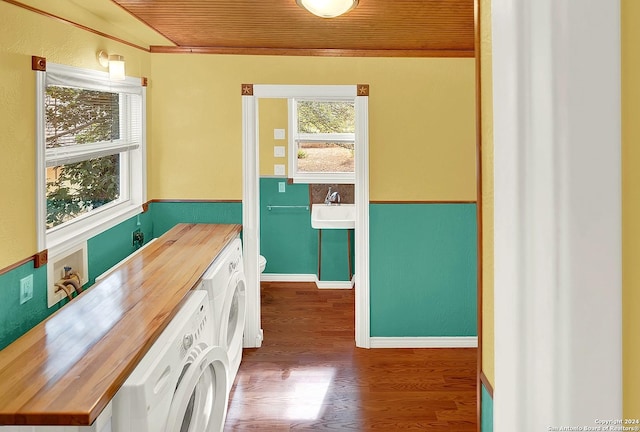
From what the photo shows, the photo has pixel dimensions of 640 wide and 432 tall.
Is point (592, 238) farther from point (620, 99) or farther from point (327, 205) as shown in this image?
point (327, 205)

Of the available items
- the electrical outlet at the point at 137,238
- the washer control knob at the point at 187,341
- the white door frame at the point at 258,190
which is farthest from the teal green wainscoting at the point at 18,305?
the white door frame at the point at 258,190

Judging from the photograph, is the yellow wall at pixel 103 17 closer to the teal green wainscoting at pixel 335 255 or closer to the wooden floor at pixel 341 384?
the wooden floor at pixel 341 384

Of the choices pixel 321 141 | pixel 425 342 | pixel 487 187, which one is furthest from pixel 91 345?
pixel 321 141

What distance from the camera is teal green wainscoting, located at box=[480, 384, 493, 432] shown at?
812mm

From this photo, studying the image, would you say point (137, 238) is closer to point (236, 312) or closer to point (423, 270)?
point (236, 312)

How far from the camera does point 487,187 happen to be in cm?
75

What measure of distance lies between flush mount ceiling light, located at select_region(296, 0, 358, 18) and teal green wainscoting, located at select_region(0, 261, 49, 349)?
1631mm

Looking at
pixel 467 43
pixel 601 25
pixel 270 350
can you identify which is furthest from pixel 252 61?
pixel 601 25

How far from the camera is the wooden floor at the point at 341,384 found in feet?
9.98

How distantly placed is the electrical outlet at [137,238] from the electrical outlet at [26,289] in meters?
1.34

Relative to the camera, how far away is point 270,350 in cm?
400

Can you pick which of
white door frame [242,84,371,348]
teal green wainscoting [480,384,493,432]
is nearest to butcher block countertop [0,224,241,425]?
teal green wainscoting [480,384,493,432]

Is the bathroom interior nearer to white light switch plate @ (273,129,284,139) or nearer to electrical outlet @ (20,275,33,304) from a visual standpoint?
white light switch plate @ (273,129,284,139)

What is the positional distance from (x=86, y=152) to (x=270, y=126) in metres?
2.71
